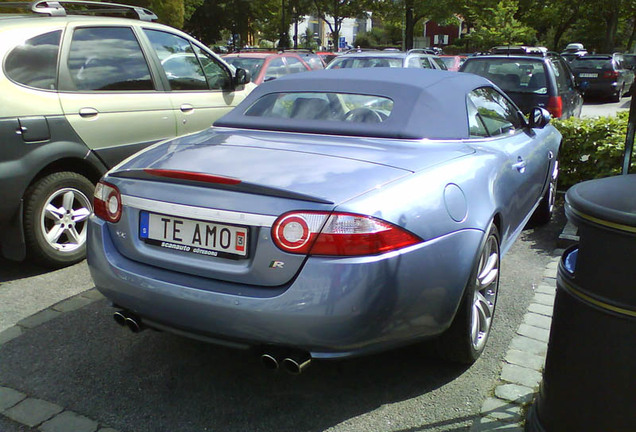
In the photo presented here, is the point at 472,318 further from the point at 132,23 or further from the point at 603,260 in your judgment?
the point at 132,23

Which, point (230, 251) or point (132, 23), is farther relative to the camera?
point (132, 23)

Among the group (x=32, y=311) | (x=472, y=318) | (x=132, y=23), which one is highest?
(x=132, y=23)

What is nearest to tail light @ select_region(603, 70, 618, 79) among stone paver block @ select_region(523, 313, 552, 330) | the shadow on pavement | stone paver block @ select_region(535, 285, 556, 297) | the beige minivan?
the beige minivan

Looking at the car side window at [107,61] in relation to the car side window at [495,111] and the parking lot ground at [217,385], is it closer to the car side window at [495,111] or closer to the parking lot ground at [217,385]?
the parking lot ground at [217,385]

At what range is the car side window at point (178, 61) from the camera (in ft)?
18.7

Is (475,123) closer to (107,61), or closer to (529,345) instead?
(529,345)

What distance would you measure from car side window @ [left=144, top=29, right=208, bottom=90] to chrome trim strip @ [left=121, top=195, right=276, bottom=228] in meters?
3.13

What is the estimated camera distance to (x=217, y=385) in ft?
10.2

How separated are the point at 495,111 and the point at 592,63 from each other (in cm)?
2045

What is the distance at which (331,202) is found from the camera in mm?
2518

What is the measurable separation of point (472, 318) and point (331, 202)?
1097mm

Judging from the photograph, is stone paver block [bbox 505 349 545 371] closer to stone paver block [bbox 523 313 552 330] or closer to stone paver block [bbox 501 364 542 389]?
stone paver block [bbox 501 364 542 389]

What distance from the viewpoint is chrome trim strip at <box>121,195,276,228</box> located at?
254cm

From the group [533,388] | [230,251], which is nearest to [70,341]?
[230,251]
